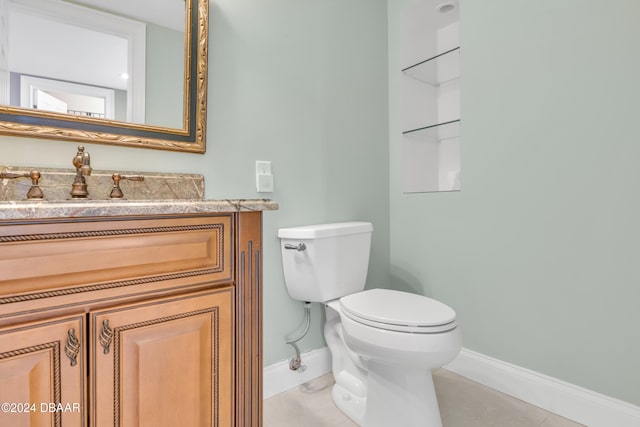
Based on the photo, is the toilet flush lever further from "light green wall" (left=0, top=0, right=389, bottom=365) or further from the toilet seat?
the toilet seat

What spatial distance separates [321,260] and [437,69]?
4.66 ft

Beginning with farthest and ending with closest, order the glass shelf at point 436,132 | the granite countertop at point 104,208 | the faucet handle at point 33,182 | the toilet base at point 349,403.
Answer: the glass shelf at point 436,132
the toilet base at point 349,403
the faucet handle at point 33,182
the granite countertop at point 104,208

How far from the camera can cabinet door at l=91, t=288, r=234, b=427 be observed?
2.23 feet

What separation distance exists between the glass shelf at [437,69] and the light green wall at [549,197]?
0.30m

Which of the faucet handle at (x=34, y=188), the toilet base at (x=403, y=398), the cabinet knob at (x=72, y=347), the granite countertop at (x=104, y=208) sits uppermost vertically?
the faucet handle at (x=34, y=188)

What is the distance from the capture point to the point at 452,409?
143cm

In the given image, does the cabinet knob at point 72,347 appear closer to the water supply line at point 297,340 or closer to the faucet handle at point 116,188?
the faucet handle at point 116,188

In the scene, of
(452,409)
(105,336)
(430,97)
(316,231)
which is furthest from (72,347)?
(430,97)

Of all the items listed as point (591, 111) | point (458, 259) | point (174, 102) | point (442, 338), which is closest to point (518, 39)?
point (591, 111)

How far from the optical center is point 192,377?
774mm

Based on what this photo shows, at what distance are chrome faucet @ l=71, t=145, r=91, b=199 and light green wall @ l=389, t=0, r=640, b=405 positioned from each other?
5.04 ft

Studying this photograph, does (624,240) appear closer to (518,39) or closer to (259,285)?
(518,39)

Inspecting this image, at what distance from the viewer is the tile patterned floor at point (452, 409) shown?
4.37 ft

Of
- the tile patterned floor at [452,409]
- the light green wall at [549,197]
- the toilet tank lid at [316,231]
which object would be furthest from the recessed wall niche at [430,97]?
the tile patterned floor at [452,409]
